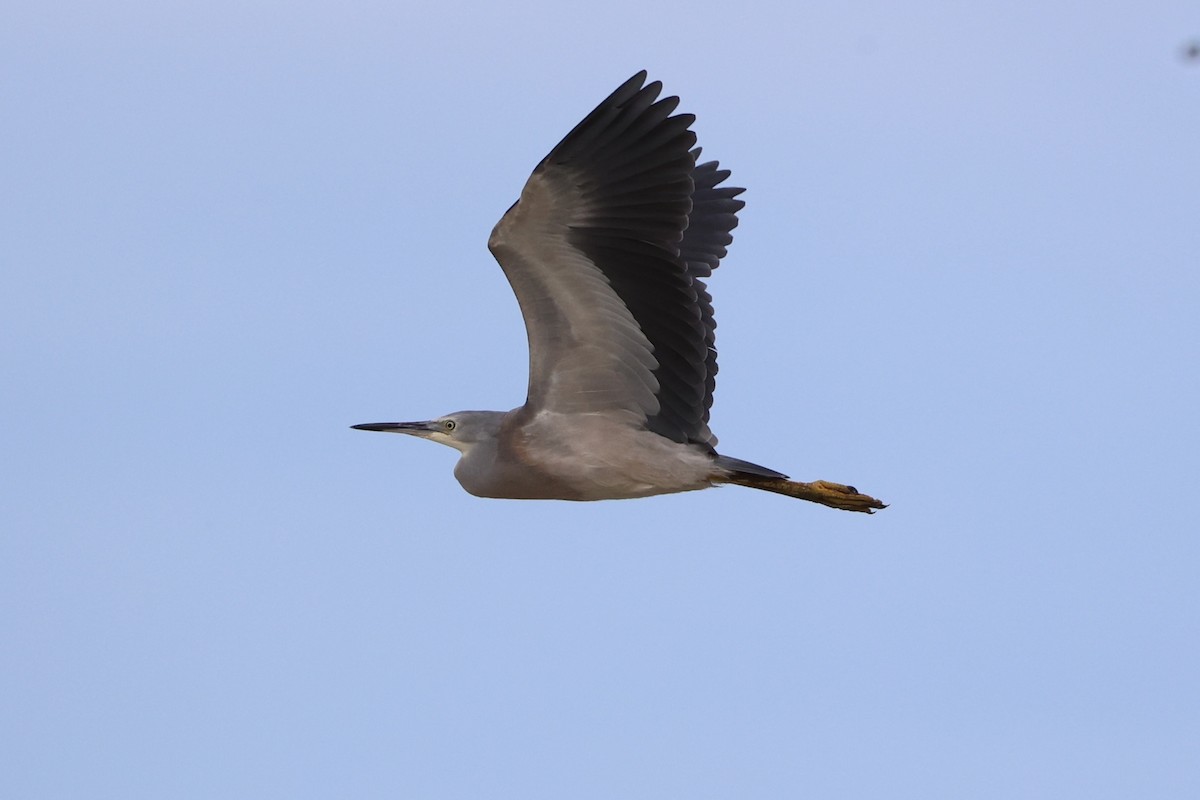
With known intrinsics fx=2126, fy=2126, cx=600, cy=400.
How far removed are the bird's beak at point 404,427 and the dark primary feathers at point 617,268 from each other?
1.11 meters

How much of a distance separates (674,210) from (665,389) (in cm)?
132

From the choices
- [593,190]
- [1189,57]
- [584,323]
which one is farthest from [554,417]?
[1189,57]

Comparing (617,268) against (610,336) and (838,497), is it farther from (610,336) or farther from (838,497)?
(838,497)

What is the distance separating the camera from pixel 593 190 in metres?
13.6

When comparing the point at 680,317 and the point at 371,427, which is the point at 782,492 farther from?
the point at 371,427

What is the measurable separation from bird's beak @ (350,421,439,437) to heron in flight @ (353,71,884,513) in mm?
17

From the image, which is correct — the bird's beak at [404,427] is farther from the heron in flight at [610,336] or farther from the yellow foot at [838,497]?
the yellow foot at [838,497]

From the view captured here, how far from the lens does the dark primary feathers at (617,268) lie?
1349 cm

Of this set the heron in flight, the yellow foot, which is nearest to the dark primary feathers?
the heron in flight

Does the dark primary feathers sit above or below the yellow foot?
above

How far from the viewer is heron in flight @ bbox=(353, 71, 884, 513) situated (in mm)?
13516

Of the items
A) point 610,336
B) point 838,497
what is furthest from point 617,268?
point 838,497

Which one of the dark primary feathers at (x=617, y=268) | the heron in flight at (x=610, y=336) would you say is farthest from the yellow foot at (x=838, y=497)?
the dark primary feathers at (x=617, y=268)

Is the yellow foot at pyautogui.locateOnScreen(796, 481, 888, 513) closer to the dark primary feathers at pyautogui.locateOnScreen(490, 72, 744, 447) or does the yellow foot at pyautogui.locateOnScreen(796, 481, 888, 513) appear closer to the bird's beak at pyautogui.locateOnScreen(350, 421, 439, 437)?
the dark primary feathers at pyautogui.locateOnScreen(490, 72, 744, 447)
